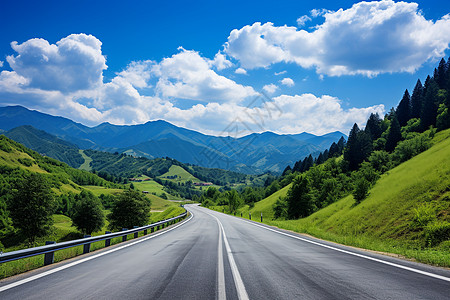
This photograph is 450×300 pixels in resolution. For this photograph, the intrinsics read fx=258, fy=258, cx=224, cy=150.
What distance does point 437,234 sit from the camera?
11.6m

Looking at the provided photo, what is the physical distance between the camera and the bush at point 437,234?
36.8 feet

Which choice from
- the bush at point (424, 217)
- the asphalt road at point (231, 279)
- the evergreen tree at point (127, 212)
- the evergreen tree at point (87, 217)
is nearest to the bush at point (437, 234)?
the bush at point (424, 217)

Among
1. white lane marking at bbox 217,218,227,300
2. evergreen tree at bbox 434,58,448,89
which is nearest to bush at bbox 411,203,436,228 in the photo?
white lane marking at bbox 217,218,227,300

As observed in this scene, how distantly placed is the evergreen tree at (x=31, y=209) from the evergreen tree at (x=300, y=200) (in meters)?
48.3

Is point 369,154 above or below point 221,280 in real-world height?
above

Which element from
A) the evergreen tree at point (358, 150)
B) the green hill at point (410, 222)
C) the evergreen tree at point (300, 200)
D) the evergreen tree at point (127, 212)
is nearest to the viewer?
the green hill at point (410, 222)

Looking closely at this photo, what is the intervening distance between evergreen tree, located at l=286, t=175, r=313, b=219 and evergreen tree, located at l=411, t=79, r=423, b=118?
Result: 6225cm

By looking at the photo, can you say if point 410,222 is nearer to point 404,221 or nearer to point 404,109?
point 404,221

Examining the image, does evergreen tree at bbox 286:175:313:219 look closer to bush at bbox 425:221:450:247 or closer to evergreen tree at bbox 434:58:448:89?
bush at bbox 425:221:450:247

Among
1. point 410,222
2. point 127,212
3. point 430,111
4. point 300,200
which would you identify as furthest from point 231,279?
point 430,111

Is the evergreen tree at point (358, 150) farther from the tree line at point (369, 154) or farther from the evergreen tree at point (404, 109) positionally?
the evergreen tree at point (404, 109)

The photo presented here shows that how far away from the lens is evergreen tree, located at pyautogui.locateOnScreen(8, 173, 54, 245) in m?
48.9

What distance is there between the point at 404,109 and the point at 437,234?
99.0 m

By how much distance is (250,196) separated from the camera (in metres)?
116
